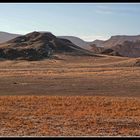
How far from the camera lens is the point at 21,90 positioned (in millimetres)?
34875

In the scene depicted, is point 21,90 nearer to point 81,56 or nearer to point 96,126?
point 96,126

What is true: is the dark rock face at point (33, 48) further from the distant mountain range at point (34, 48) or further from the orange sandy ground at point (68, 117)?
the orange sandy ground at point (68, 117)

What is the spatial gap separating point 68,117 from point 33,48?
4220 inches

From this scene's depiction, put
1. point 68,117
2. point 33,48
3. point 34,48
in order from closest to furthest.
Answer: point 68,117, point 33,48, point 34,48

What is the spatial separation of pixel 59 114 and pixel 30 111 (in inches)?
71.8

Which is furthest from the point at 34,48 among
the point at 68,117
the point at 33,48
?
the point at 68,117

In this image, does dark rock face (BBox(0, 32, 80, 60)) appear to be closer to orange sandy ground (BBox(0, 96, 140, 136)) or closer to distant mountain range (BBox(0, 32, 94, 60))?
distant mountain range (BBox(0, 32, 94, 60))

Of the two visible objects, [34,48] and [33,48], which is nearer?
[33,48]

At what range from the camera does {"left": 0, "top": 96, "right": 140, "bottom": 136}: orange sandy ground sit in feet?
44.2

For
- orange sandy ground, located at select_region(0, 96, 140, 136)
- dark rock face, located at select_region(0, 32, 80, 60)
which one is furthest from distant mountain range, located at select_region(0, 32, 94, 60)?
orange sandy ground, located at select_region(0, 96, 140, 136)

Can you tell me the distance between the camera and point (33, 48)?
407 ft

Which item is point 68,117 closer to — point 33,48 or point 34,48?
point 33,48

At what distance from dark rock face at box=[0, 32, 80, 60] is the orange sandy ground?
8815 centimetres

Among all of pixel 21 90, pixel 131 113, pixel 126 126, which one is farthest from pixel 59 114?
pixel 21 90
